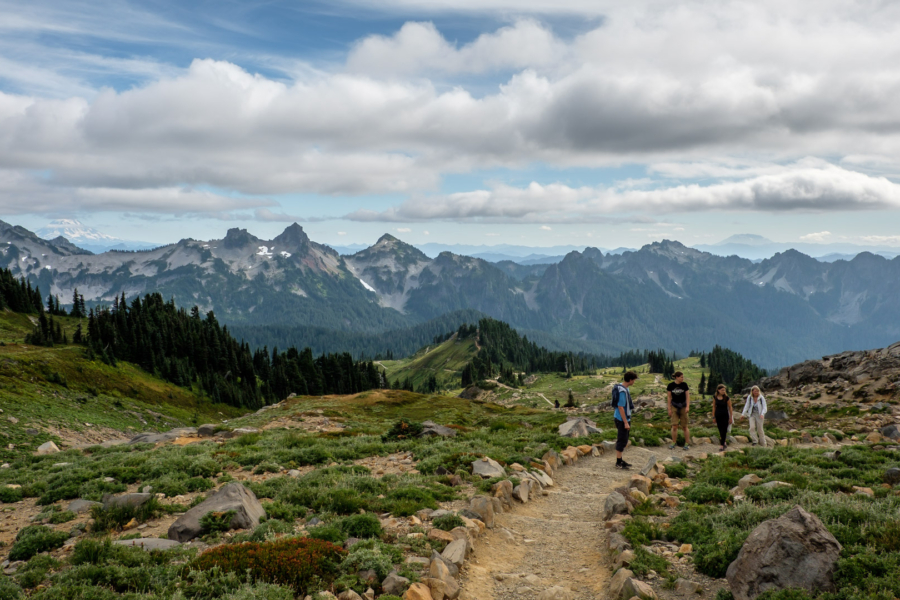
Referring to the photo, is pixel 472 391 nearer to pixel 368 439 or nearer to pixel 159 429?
pixel 159 429

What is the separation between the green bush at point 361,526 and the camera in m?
13.3

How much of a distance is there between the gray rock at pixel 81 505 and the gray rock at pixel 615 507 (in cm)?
1729

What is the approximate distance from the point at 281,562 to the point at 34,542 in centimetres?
768

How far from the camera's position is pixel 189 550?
11602 millimetres

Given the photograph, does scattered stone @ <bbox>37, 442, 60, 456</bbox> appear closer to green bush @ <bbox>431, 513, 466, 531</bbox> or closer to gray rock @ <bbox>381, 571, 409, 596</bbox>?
green bush @ <bbox>431, 513, 466, 531</bbox>

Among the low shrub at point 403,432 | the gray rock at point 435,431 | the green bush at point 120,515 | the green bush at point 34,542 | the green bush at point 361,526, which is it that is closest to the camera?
the green bush at point 34,542

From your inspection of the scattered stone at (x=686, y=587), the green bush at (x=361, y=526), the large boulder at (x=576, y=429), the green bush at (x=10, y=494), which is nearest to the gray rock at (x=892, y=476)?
the scattered stone at (x=686, y=587)

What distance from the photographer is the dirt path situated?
1148cm

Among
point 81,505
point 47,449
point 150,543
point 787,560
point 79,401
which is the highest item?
point 787,560

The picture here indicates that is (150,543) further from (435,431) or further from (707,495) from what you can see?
(435,431)

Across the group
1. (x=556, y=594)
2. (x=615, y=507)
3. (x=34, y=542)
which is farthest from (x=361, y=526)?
(x=34, y=542)

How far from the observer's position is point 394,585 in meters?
10.4

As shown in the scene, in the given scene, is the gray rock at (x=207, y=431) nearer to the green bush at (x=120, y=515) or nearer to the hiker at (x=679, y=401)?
the green bush at (x=120, y=515)

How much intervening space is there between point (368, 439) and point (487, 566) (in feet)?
57.7
